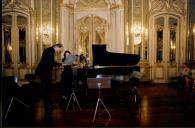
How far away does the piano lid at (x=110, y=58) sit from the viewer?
6.85 metres

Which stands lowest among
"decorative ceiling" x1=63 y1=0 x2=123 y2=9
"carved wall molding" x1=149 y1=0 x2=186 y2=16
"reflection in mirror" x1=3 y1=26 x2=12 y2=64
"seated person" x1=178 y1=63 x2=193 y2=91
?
"seated person" x1=178 y1=63 x2=193 y2=91

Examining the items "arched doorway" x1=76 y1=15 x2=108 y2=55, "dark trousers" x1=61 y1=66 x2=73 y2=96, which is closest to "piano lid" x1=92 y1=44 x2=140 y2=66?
"dark trousers" x1=61 y1=66 x2=73 y2=96

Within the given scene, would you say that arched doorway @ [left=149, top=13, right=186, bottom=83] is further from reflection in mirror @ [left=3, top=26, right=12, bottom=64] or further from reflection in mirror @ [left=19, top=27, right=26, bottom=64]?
reflection in mirror @ [left=3, top=26, right=12, bottom=64]

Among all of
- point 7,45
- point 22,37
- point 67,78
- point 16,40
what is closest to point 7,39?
point 7,45

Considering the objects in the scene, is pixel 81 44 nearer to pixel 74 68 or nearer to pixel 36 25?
pixel 36 25

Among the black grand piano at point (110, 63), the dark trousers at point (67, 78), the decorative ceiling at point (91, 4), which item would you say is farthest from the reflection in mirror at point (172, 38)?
the dark trousers at point (67, 78)

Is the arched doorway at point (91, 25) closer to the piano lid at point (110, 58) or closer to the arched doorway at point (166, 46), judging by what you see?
the arched doorway at point (166, 46)

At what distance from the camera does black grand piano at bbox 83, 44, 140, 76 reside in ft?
22.4

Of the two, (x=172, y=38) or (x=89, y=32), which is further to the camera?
(x=89, y=32)

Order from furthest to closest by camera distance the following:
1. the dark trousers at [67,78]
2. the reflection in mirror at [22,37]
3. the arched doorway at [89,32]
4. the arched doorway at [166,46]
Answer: the arched doorway at [89,32] < the arched doorway at [166,46] < the reflection in mirror at [22,37] < the dark trousers at [67,78]

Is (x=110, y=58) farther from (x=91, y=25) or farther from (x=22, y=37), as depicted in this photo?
(x=22, y=37)

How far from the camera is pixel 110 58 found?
6.95 metres

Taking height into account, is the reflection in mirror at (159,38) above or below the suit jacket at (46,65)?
above

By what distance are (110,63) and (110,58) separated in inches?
5.3
